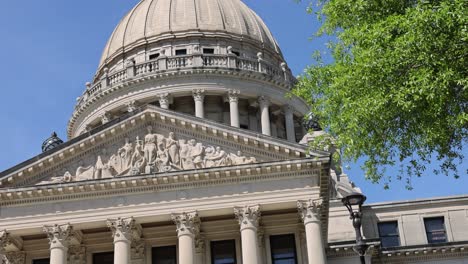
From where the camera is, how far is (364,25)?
2112cm

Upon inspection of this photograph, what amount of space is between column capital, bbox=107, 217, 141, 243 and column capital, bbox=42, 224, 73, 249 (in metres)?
2.15

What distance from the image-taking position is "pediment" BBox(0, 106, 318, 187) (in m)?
36.3

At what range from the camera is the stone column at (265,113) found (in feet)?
187

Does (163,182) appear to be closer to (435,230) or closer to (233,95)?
(435,230)

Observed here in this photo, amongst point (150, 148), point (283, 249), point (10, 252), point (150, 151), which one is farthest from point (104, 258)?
point (283, 249)

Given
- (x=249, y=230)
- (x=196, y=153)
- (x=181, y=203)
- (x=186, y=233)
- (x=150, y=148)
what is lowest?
(x=249, y=230)

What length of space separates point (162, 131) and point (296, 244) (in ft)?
29.9

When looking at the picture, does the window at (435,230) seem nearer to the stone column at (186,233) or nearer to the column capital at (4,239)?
the stone column at (186,233)

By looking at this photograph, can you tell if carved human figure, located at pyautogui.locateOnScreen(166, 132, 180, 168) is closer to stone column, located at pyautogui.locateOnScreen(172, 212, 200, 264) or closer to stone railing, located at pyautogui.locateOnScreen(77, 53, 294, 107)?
stone column, located at pyautogui.locateOnScreen(172, 212, 200, 264)

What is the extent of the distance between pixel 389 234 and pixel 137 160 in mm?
17693

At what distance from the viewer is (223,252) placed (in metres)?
38.3

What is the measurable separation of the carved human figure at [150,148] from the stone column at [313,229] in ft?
25.5

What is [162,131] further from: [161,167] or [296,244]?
[296,244]

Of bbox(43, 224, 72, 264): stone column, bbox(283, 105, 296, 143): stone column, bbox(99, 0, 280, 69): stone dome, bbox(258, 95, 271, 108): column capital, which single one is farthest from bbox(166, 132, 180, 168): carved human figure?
bbox(99, 0, 280, 69): stone dome
